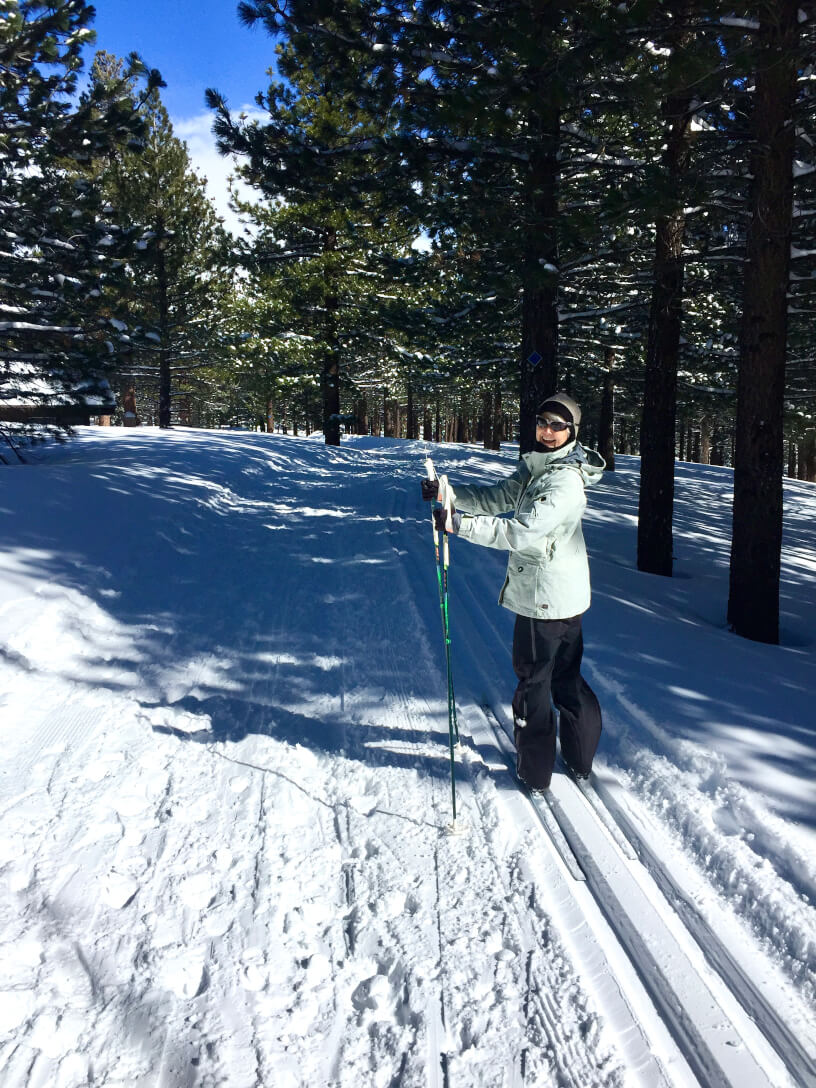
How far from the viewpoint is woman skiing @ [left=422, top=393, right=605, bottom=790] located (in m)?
3.04

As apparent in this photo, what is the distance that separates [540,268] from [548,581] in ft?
18.4

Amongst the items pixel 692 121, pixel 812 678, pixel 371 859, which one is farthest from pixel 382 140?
pixel 371 859

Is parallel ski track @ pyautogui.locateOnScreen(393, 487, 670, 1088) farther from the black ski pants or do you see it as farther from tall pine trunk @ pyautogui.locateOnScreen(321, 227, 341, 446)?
tall pine trunk @ pyautogui.locateOnScreen(321, 227, 341, 446)

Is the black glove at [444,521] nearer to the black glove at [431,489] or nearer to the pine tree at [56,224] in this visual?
the black glove at [431,489]

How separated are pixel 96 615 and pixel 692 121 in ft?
28.9

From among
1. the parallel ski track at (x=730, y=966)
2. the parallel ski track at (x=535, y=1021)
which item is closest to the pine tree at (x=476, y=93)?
the parallel ski track at (x=730, y=966)

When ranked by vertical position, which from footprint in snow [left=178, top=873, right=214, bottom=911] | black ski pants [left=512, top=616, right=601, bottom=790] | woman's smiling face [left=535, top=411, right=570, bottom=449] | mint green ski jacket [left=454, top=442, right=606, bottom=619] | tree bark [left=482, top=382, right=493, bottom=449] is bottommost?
footprint in snow [left=178, top=873, right=214, bottom=911]

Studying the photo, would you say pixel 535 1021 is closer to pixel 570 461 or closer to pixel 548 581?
pixel 548 581

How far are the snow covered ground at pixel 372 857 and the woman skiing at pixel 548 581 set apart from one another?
357mm

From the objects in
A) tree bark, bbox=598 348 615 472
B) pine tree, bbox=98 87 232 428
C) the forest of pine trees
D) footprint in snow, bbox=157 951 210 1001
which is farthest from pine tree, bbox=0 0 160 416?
tree bark, bbox=598 348 615 472

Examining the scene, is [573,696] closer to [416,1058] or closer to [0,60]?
[416,1058]

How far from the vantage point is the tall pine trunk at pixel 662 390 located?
822 centimetres

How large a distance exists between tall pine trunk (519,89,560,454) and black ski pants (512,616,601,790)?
480 cm

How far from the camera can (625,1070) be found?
1.94 meters
